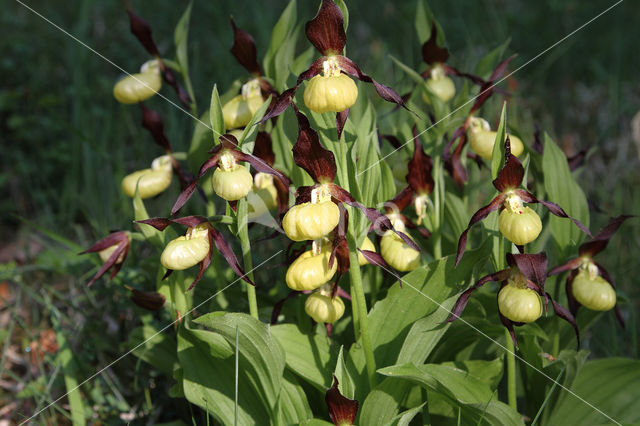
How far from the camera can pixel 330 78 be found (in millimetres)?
1194

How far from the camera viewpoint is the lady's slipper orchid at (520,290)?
1208 millimetres

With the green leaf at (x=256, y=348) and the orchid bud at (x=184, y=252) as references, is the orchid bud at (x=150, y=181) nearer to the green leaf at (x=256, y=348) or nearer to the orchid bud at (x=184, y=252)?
the orchid bud at (x=184, y=252)

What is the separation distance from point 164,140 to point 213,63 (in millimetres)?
2220

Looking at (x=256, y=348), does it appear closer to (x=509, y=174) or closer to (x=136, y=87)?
(x=509, y=174)

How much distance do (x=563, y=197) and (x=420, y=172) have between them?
41cm

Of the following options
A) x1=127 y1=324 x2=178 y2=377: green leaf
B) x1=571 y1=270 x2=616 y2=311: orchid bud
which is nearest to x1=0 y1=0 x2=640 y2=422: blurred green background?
x1=127 y1=324 x2=178 y2=377: green leaf

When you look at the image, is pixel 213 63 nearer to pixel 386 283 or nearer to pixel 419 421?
pixel 386 283

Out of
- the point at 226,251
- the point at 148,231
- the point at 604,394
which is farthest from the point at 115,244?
the point at 604,394

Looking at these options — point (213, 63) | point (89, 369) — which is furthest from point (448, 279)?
point (213, 63)

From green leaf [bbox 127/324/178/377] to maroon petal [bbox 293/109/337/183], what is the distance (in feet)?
2.43

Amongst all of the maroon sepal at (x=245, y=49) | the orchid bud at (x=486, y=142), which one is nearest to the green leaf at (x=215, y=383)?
the maroon sepal at (x=245, y=49)

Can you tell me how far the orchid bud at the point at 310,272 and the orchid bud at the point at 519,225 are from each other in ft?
1.26

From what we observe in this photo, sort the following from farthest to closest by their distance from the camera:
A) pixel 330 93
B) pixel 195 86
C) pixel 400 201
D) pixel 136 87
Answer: pixel 195 86 < pixel 136 87 < pixel 400 201 < pixel 330 93

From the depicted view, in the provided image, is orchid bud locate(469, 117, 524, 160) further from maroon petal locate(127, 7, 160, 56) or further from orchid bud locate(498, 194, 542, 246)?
maroon petal locate(127, 7, 160, 56)
